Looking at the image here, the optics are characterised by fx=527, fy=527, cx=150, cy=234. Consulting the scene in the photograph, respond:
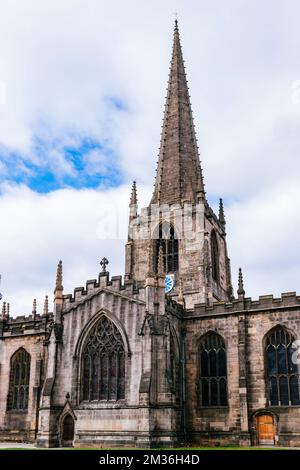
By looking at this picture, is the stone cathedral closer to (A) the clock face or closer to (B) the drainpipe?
(B) the drainpipe

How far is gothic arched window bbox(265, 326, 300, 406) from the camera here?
29.1m

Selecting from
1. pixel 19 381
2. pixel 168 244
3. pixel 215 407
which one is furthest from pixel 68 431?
pixel 168 244

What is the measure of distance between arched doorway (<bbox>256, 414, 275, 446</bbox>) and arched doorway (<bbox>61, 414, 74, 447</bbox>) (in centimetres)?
1041

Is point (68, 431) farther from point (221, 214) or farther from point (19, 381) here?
point (221, 214)

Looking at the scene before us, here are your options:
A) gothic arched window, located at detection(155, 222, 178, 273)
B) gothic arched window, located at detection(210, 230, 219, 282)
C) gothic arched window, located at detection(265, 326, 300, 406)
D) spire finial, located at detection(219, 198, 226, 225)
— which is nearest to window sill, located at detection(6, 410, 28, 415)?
gothic arched window, located at detection(155, 222, 178, 273)

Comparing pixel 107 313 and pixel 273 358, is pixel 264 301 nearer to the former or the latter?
pixel 273 358

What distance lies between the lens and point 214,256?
146ft

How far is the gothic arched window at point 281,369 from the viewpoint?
95.5 ft

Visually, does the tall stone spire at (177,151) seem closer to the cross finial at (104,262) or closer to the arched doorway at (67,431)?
the cross finial at (104,262)

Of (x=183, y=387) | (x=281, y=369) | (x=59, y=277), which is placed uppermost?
(x=59, y=277)

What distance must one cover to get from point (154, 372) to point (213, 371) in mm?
5260

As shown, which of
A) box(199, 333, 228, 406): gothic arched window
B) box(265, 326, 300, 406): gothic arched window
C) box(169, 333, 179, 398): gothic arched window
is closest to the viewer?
box(265, 326, 300, 406): gothic arched window

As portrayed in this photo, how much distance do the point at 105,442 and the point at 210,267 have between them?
1703 centimetres

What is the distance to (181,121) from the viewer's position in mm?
49844
